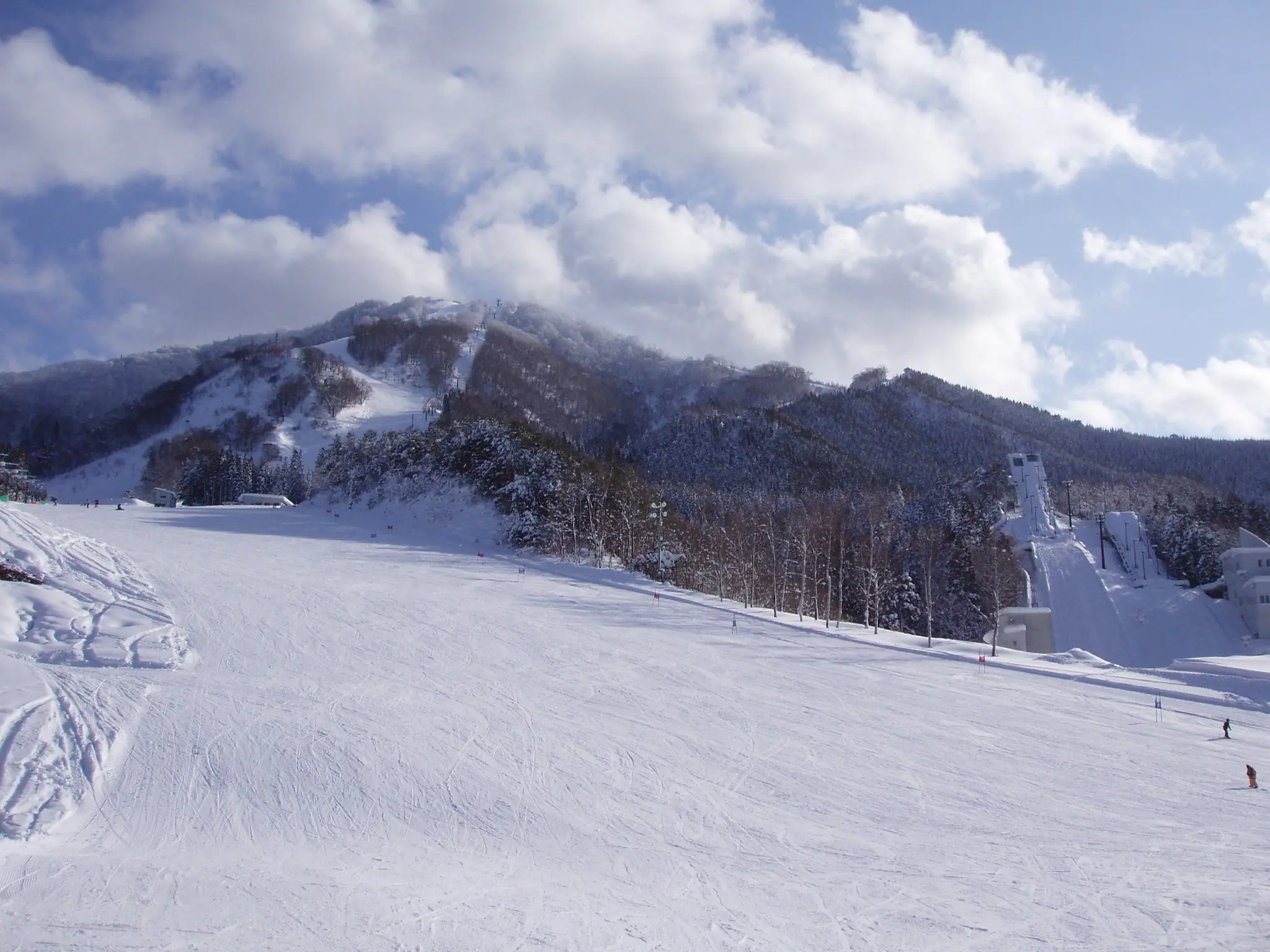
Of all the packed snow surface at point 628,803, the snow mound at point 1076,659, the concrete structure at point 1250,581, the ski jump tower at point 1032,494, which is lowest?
the packed snow surface at point 628,803

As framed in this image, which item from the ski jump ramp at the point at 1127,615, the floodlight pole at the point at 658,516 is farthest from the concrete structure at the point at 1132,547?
the floodlight pole at the point at 658,516

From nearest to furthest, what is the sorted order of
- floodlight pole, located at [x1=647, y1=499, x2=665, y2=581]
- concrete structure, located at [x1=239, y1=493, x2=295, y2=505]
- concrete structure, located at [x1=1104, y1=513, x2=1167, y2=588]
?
floodlight pole, located at [x1=647, y1=499, x2=665, y2=581]
concrete structure, located at [x1=1104, y1=513, x2=1167, y2=588]
concrete structure, located at [x1=239, y1=493, x2=295, y2=505]

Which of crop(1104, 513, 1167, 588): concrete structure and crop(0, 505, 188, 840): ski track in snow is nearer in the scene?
crop(0, 505, 188, 840): ski track in snow

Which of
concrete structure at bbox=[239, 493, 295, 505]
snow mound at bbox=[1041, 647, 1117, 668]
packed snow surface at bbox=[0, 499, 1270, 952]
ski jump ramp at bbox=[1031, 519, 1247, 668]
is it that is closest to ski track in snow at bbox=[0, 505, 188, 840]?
packed snow surface at bbox=[0, 499, 1270, 952]

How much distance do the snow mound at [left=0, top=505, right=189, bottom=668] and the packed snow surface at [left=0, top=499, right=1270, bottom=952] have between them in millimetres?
770

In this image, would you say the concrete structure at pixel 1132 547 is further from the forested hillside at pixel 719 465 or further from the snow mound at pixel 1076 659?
the snow mound at pixel 1076 659

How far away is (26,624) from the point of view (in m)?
20.3

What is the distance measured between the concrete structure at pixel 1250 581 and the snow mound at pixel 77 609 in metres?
53.5

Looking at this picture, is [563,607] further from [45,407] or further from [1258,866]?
[45,407]

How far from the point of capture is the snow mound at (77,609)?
19.6 meters

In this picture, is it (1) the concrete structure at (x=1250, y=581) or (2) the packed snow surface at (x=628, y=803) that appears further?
(1) the concrete structure at (x=1250, y=581)

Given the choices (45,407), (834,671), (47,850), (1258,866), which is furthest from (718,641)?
(45,407)

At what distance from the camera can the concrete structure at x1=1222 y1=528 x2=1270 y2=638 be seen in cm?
4641

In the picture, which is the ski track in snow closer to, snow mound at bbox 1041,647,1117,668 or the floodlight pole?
the floodlight pole
